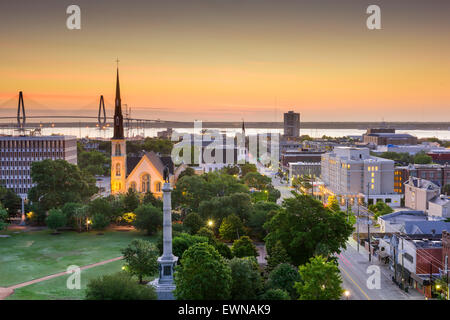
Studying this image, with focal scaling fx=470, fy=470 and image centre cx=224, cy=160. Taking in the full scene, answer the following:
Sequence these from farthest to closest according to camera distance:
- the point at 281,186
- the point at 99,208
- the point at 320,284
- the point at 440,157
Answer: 1. the point at 440,157
2. the point at 281,186
3. the point at 99,208
4. the point at 320,284

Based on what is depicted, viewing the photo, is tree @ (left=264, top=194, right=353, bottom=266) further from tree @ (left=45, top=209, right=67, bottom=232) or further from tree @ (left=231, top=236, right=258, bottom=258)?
tree @ (left=45, top=209, right=67, bottom=232)

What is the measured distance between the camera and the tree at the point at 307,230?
33.7m

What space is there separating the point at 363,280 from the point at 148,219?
22461 mm

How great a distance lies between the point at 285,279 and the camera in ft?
94.5

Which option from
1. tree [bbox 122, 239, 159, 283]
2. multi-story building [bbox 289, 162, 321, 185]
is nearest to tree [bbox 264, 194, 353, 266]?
tree [bbox 122, 239, 159, 283]

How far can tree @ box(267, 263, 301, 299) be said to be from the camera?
28.5m

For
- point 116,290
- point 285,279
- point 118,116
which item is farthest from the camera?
point 118,116

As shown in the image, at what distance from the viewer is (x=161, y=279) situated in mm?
30312

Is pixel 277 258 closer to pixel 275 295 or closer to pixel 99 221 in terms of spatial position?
pixel 275 295

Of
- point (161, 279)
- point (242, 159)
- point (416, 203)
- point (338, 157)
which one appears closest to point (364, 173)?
point (338, 157)

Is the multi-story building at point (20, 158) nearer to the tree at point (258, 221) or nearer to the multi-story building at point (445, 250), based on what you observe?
Result: the tree at point (258, 221)

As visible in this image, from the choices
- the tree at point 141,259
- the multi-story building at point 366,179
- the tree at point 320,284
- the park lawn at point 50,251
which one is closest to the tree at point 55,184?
the park lawn at point 50,251

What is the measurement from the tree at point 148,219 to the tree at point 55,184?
12.8 metres

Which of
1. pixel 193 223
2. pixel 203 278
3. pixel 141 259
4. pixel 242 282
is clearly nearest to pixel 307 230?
pixel 242 282
